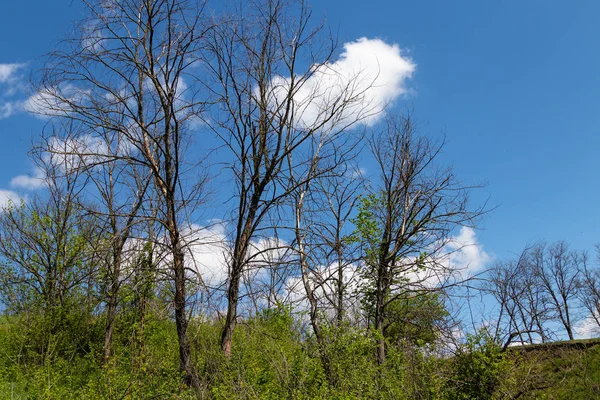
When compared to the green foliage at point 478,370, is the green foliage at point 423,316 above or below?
above

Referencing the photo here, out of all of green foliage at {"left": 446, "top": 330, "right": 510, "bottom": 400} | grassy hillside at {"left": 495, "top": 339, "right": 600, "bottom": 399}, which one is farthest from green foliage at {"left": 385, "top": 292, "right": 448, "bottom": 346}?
grassy hillside at {"left": 495, "top": 339, "right": 600, "bottom": 399}

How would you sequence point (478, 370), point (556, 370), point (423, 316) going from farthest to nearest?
1. point (556, 370)
2. point (423, 316)
3. point (478, 370)

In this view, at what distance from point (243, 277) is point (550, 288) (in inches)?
1351

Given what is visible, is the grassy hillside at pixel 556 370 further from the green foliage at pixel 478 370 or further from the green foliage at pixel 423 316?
the green foliage at pixel 423 316

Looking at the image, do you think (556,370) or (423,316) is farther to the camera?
(556,370)

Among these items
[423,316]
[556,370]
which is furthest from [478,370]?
[556,370]

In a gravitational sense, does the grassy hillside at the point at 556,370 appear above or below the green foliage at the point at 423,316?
below

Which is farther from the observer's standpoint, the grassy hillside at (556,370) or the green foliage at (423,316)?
the green foliage at (423,316)

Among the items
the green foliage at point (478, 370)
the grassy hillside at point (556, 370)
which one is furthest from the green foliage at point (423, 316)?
the grassy hillside at point (556, 370)

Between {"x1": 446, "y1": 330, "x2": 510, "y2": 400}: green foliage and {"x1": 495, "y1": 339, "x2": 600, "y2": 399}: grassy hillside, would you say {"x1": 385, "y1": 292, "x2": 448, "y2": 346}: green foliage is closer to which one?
{"x1": 446, "y1": 330, "x2": 510, "y2": 400}: green foliage

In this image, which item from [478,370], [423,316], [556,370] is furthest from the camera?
[556,370]

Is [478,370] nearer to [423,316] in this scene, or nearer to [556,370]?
[423,316]

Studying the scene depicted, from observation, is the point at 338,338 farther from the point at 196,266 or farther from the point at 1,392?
the point at 1,392

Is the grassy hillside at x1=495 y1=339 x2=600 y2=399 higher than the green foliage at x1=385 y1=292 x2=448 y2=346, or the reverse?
the green foliage at x1=385 y1=292 x2=448 y2=346
